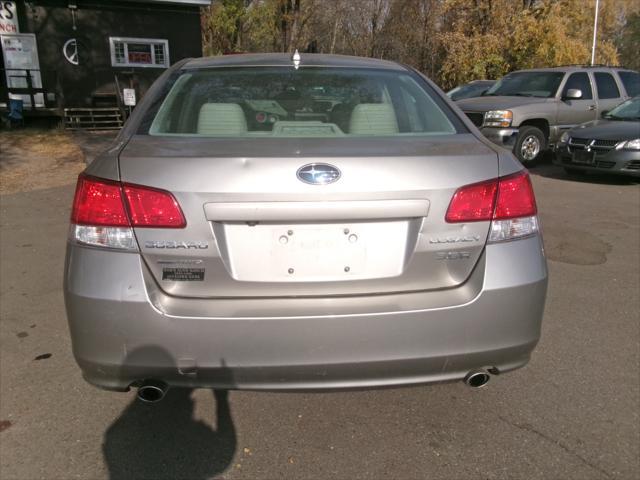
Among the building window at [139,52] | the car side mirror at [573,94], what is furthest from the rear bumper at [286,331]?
the building window at [139,52]

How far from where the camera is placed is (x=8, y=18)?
1684cm

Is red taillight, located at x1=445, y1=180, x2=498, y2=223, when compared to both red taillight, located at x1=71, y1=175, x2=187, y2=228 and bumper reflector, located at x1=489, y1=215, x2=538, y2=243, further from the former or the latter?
red taillight, located at x1=71, y1=175, x2=187, y2=228

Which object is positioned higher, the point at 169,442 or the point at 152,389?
the point at 152,389

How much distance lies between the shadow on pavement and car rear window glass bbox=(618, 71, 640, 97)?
12.2m

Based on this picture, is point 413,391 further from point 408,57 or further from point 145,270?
point 408,57

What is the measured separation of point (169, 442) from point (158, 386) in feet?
1.88

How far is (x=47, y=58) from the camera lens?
17547 millimetres

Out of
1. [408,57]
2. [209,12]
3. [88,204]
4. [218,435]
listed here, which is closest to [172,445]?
[218,435]

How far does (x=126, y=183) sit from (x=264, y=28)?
30938 millimetres

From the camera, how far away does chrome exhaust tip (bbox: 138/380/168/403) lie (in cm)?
216

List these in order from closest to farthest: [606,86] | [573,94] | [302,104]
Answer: [302,104] < [573,94] < [606,86]

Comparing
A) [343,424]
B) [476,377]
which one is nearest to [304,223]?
[476,377]

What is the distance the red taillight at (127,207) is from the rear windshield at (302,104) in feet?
1.77

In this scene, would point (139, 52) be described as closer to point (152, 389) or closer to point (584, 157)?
point (584, 157)
